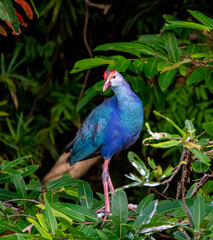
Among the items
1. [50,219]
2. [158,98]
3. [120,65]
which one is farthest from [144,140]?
[158,98]

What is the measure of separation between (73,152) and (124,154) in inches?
71.5

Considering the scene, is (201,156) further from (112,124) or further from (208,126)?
(112,124)

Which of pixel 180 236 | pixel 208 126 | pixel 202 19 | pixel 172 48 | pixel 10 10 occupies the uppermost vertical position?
pixel 10 10

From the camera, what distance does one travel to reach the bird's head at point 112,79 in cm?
251

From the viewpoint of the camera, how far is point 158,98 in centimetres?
297

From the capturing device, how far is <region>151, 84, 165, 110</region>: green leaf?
116 inches

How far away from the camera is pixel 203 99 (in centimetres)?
434

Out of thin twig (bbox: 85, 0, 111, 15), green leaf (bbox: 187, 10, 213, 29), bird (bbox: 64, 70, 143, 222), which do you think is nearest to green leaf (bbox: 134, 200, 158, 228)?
bird (bbox: 64, 70, 143, 222)

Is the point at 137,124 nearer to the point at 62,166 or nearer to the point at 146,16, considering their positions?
the point at 62,166

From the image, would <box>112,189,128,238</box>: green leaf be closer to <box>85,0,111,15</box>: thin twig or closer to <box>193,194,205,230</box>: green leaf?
<box>193,194,205,230</box>: green leaf

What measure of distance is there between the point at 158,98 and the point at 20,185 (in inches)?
38.8

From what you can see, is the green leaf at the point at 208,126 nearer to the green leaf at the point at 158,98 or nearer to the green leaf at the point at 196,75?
the green leaf at the point at 196,75

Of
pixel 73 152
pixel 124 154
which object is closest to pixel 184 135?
pixel 73 152

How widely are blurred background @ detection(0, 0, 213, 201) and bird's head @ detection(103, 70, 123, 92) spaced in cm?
160
